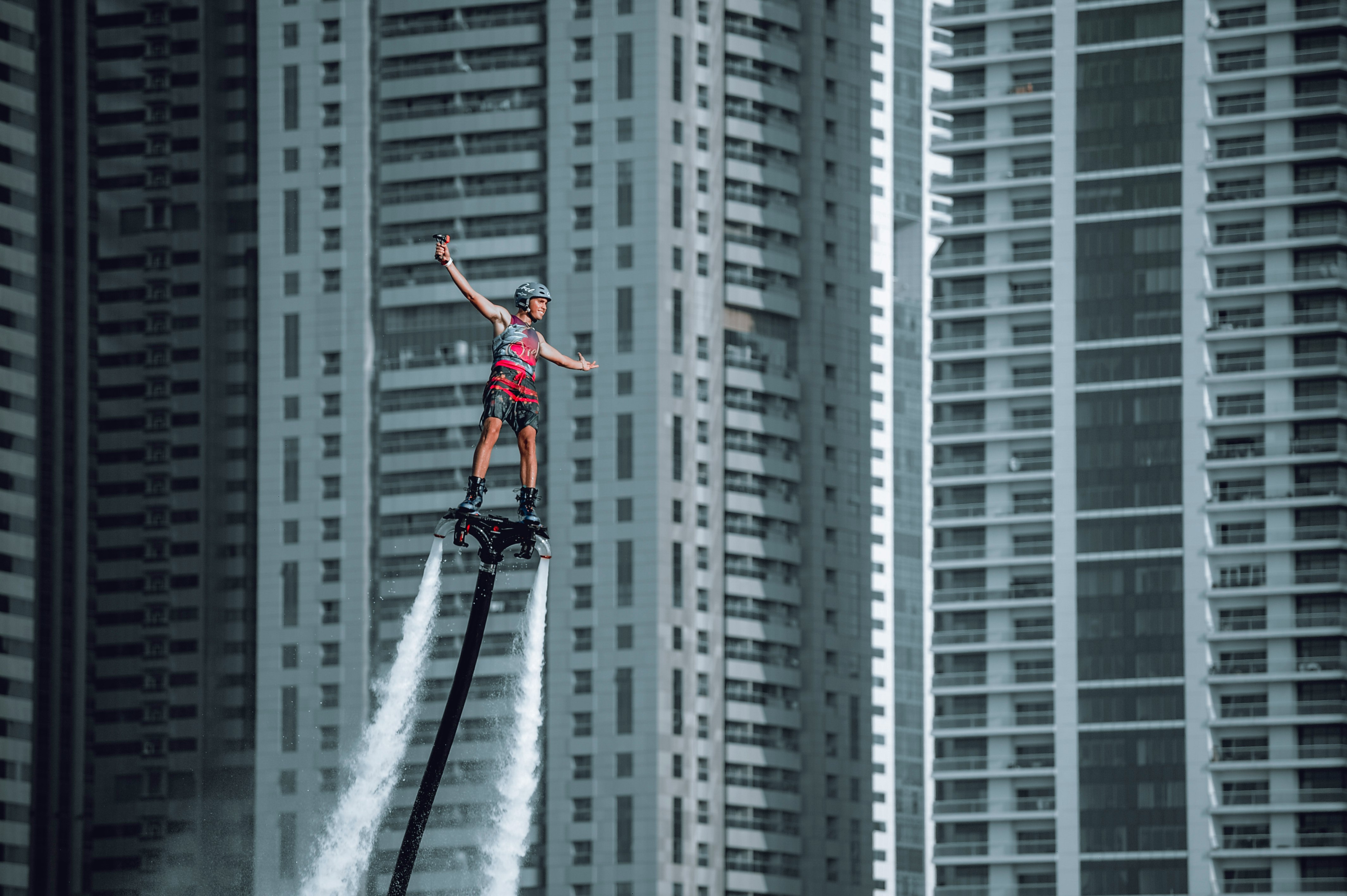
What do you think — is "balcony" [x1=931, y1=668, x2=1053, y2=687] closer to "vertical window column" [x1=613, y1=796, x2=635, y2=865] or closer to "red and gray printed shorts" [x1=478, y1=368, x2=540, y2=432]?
"vertical window column" [x1=613, y1=796, x2=635, y2=865]

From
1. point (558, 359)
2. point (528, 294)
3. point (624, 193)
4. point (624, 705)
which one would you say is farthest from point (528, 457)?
point (624, 193)

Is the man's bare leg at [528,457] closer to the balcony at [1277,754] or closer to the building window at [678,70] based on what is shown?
the building window at [678,70]

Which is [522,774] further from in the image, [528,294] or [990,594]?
[990,594]

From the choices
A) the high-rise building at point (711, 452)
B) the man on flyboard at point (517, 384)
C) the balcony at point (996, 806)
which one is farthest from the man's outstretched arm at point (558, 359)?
the balcony at point (996, 806)

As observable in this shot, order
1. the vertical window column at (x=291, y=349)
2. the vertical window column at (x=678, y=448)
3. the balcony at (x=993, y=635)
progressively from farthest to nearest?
the balcony at (x=993, y=635)
the vertical window column at (x=291, y=349)
the vertical window column at (x=678, y=448)

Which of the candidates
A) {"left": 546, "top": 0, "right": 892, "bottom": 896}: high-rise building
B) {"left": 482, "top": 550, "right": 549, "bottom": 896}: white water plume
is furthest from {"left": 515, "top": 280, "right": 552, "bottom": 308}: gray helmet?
{"left": 546, "top": 0, "right": 892, "bottom": 896}: high-rise building

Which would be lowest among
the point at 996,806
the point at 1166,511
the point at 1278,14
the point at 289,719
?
the point at 996,806

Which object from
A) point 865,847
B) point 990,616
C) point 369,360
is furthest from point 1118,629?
point 369,360

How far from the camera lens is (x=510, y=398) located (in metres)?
51.8

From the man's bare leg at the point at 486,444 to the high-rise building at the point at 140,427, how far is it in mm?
122533

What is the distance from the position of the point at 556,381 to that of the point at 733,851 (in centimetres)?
3159

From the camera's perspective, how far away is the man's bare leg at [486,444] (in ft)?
168

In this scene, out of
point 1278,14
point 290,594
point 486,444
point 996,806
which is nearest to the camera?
point 486,444

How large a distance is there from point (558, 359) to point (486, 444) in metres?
2.41
